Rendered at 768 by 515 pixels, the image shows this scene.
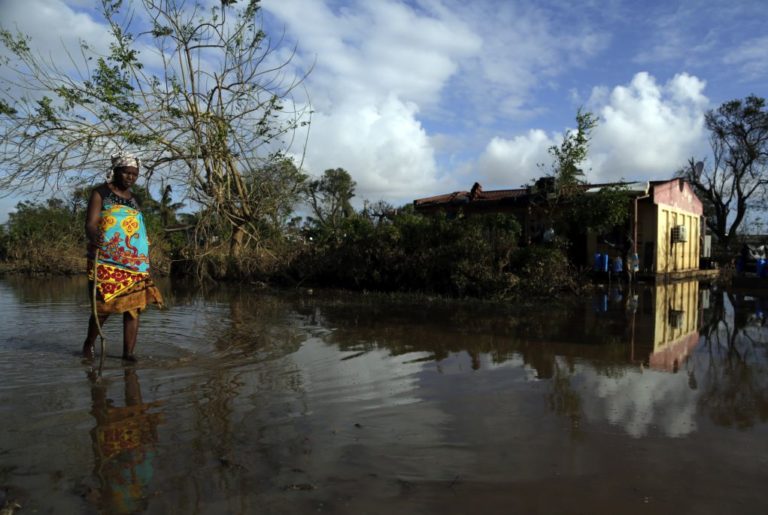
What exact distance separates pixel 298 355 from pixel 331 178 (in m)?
33.9

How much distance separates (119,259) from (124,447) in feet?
7.97

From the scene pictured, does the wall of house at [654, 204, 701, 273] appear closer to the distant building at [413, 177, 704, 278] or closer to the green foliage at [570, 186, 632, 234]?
the distant building at [413, 177, 704, 278]

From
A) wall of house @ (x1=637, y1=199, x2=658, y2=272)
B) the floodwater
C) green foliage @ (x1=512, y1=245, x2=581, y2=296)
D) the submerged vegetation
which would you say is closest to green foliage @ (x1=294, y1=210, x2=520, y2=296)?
the submerged vegetation

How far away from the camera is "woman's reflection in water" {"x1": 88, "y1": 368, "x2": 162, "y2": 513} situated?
8.08 feet

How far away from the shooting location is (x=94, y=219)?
4902 mm

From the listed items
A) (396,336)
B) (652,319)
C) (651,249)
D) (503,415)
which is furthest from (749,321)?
(651,249)

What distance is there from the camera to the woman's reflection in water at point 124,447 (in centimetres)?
246

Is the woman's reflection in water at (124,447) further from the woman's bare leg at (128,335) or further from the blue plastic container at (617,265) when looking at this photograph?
the blue plastic container at (617,265)

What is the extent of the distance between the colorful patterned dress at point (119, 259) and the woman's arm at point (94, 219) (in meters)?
0.03

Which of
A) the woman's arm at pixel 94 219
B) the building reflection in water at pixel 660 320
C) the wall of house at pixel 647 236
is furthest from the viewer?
the wall of house at pixel 647 236

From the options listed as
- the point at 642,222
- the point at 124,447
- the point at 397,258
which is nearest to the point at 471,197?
the point at 642,222

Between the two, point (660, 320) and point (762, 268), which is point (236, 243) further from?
point (762, 268)

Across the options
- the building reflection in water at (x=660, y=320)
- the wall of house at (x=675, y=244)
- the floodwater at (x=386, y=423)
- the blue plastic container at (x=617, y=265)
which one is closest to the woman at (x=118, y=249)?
the floodwater at (x=386, y=423)

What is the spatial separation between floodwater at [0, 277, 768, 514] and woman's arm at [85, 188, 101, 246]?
1098mm
